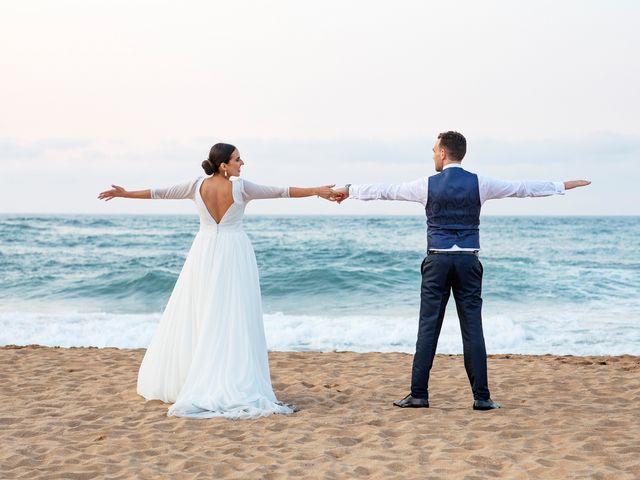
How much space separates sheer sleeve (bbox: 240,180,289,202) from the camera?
18.8 feet

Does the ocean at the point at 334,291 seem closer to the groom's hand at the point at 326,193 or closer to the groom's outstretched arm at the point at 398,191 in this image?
the groom's hand at the point at 326,193

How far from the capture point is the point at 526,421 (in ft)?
17.9

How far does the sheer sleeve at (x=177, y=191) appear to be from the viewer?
5863 mm

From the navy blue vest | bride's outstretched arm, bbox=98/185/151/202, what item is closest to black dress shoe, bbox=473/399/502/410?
the navy blue vest

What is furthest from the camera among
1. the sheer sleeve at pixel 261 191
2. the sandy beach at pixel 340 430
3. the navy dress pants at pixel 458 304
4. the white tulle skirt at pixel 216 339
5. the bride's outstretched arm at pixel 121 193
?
the bride's outstretched arm at pixel 121 193

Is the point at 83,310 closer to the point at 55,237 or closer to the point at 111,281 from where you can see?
the point at 111,281

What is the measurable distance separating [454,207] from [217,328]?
198cm

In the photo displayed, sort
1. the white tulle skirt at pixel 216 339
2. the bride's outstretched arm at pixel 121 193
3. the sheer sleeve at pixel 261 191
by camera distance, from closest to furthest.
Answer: the white tulle skirt at pixel 216 339 → the sheer sleeve at pixel 261 191 → the bride's outstretched arm at pixel 121 193

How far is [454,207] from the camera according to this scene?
17.8ft

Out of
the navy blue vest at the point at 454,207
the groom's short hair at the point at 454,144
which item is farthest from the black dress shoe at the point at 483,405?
the groom's short hair at the point at 454,144

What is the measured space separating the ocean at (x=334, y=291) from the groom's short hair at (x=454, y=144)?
17.3 ft

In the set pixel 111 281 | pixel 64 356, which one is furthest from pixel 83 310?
pixel 64 356

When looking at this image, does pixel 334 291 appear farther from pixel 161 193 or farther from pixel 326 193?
pixel 161 193

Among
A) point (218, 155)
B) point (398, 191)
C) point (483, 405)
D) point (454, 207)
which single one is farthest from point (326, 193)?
point (483, 405)
